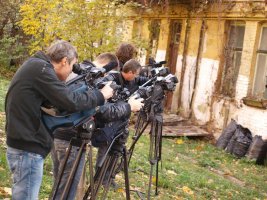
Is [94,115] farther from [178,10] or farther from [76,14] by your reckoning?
[178,10]

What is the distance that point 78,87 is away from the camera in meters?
3.26

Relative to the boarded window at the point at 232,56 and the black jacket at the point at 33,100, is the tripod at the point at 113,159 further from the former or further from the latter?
the boarded window at the point at 232,56

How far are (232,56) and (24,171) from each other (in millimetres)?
10442

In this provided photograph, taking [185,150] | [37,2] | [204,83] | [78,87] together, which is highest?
[37,2]

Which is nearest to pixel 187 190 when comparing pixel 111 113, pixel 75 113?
pixel 111 113

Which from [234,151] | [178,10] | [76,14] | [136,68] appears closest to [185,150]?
[234,151]

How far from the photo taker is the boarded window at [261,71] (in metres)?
11.6

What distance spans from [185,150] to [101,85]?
7934 mm

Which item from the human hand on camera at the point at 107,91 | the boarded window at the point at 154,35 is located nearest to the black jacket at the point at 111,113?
the human hand on camera at the point at 107,91

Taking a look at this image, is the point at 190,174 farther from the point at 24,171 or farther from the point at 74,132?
Answer: the point at 24,171

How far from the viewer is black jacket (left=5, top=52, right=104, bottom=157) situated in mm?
3016

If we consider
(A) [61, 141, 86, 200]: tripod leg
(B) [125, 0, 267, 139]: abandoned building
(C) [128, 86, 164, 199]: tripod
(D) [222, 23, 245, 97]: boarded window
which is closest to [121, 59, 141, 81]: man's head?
(C) [128, 86, 164, 199]: tripod

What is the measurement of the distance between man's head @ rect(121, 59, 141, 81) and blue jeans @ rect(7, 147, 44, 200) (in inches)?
81.2

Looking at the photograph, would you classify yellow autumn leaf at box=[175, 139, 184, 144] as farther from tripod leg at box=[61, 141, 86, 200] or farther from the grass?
tripod leg at box=[61, 141, 86, 200]
